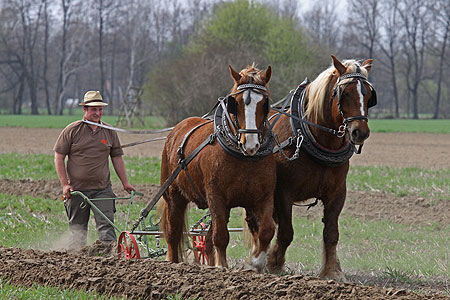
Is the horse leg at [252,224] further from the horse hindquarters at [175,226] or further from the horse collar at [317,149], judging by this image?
the horse hindquarters at [175,226]

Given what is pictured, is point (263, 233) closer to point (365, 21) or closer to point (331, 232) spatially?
point (331, 232)

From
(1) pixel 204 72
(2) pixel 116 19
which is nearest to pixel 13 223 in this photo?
(1) pixel 204 72

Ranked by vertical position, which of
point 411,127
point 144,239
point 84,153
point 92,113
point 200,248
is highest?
point 92,113

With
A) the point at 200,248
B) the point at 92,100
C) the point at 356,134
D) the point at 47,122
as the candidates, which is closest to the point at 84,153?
the point at 92,100

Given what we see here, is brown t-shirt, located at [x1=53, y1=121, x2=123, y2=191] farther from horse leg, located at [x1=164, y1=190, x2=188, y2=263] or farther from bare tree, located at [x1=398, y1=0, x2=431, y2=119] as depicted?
bare tree, located at [x1=398, y1=0, x2=431, y2=119]

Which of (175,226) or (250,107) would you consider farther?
(175,226)

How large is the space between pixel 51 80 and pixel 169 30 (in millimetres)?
15714

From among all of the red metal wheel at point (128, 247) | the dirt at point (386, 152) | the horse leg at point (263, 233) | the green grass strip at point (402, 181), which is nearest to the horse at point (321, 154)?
the horse leg at point (263, 233)

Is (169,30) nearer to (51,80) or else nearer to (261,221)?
(51,80)

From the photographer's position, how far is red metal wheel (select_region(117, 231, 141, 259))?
639cm

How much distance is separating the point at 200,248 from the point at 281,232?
1.29 m

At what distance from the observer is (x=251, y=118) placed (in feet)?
17.1

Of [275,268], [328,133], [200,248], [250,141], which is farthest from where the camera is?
[200,248]

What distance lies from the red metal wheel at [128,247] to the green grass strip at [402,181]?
6909mm
